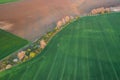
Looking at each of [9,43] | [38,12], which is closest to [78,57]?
[9,43]

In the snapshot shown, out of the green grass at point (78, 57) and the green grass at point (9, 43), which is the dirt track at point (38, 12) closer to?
the green grass at point (9, 43)

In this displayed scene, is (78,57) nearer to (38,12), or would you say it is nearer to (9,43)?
(9,43)

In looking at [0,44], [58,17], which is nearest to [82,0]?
[58,17]

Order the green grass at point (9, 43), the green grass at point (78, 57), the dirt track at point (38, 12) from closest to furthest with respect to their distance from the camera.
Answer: the green grass at point (78, 57)
the green grass at point (9, 43)
the dirt track at point (38, 12)

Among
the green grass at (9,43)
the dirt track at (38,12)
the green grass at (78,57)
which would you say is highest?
the dirt track at (38,12)

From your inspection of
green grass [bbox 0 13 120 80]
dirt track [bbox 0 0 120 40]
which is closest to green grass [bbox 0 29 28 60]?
dirt track [bbox 0 0 120 40]

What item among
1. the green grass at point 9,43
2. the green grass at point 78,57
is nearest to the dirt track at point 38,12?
the green grass at point 9,43

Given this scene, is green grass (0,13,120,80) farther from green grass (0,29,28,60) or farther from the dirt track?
the dirt track
